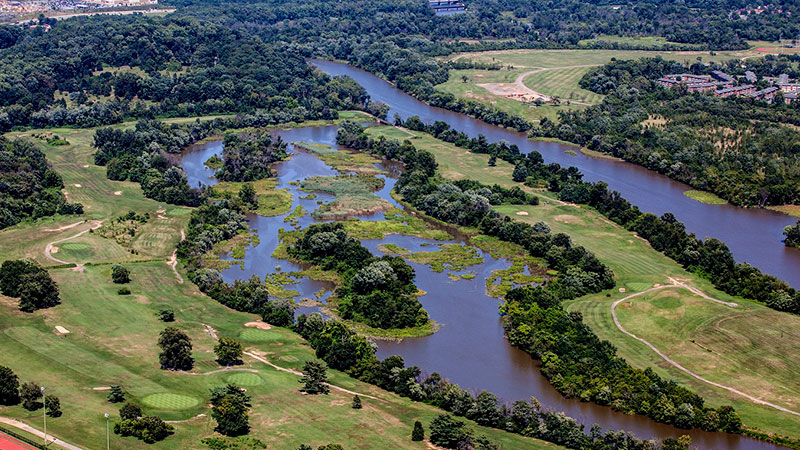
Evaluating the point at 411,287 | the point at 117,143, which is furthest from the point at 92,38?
the point at 411,287

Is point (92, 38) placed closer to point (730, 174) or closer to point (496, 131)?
point (496, 131)

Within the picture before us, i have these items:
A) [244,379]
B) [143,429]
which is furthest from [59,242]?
[143,429]

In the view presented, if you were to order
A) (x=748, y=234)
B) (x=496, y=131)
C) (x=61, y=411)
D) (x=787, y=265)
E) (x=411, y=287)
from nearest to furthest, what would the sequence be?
(x=61, y=411) → (x=411, y=287) → (x=787, y=265) → (x=748, y=234) → (x=496, y=131)

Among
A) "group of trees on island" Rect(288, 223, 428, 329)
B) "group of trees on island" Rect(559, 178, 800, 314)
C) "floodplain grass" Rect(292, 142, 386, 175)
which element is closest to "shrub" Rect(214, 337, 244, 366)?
"group of trees on island" Rect(288, 223, 428, 329)

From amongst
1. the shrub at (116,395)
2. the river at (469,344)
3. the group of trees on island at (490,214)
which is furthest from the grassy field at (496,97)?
the shrub at (116,395)

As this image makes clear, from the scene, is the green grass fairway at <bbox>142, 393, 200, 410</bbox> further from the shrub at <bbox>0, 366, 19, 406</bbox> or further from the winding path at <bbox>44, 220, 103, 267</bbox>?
the winding path at <bbox>44, 220, 103, 267</bbox>
